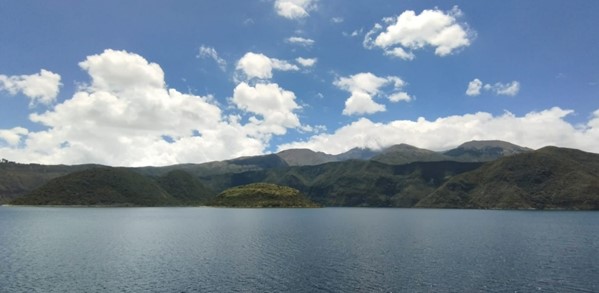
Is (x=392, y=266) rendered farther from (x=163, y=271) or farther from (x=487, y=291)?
(x=163, y=271)

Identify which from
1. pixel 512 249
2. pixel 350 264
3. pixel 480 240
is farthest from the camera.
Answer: pixel 480 240

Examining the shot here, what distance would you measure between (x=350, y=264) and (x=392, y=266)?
9640mm

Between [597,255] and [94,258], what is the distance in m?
131

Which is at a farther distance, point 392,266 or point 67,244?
point 67,244

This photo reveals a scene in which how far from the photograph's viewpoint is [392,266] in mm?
90875

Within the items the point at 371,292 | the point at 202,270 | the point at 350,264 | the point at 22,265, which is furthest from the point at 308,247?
the point at 22,265

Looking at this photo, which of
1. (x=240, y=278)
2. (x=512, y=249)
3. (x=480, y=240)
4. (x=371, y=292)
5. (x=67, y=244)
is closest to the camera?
(x=371, y=292)

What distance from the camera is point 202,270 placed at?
286ft

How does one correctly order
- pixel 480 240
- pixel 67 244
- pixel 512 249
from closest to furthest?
pixel 512 249 → pixel 67 244 → pixel 480 240

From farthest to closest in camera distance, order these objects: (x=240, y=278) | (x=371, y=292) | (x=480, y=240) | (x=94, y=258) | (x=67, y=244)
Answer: (x=480, y=240) → (x=67, y=244) → (x=94, y=258) → (x=240, y=278) → (x=371, y=292)

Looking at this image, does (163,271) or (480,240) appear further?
(480,240)

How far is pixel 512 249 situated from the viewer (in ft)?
391

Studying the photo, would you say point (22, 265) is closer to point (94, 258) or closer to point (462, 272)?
point (94, 258)

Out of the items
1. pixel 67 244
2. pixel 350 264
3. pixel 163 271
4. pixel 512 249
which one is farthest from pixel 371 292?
pixel 67 244
